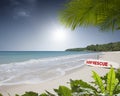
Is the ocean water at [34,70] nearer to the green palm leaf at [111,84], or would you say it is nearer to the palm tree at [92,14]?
the palm tree at [92,14]

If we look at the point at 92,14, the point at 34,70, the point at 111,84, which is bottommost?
the point at 34,70

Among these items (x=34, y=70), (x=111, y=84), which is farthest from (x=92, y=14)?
(x=34, y=70)

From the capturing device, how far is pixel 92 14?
11.5 feet

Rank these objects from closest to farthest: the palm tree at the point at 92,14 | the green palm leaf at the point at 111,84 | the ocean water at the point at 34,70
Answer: the green palm leaf at the point at 111,84, the palm tree at the point at 92,14, the ocean water at the point at 34,70

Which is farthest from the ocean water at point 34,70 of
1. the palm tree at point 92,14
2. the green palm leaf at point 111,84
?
the green palm leaf at point 111,84

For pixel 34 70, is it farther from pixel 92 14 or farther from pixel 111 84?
pixel 111 84

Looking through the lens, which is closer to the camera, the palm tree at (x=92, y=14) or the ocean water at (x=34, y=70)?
the palm tree at (x=92, y=14)

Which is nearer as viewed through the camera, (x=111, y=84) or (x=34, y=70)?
(x=111, y=84)

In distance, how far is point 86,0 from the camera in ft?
10.9

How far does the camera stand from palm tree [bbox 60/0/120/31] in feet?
10.9

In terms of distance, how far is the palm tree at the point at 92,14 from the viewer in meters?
3.31

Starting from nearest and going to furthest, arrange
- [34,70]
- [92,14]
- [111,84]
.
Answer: [111,84], [92,14], [34,70]

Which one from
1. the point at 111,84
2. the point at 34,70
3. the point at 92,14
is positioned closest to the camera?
the point at 111,84

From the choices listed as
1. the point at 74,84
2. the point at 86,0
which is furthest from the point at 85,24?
the point at 74,84
